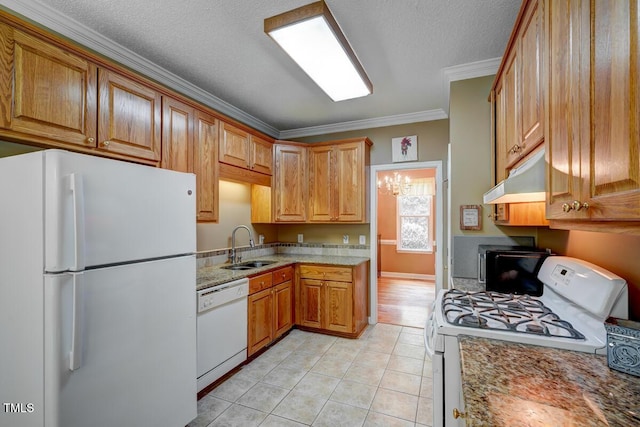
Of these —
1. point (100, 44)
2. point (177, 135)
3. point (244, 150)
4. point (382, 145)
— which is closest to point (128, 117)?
point (177, 135)

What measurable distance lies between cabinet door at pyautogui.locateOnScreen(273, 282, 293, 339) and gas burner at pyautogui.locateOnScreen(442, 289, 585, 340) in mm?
1853

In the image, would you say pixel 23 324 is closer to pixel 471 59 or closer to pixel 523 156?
pixel 523 156

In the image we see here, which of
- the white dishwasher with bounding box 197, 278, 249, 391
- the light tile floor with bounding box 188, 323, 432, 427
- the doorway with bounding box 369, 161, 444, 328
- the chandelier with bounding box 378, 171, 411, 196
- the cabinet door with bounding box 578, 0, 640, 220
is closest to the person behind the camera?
the cabinet door with bounding box 578, 0, 640, 220

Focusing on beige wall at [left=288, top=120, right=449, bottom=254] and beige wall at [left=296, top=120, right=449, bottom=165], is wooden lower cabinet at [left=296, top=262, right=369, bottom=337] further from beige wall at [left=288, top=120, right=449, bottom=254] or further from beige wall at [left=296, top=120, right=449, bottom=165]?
beige wall at [left=296, top=120, right=449, bottom=165]

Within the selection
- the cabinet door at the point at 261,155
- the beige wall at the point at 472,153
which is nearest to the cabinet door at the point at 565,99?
the beige wall at the point at 472,153

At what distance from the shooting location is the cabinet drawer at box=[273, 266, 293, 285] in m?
3.13

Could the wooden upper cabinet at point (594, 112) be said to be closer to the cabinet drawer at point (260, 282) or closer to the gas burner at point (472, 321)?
the gas burner at point (472, 321)

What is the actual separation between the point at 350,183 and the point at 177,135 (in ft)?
6.58

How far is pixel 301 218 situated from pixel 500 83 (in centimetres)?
251

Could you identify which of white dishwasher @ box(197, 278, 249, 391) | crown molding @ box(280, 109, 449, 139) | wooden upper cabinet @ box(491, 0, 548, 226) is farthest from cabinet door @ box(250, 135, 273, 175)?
wooden upper cabinet @ box(491, 0, 548, 226)

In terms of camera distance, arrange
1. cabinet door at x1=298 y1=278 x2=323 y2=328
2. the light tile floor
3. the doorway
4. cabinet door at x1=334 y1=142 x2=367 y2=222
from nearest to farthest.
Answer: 1. the light tile floor
2. cabinet door at x1=298 y1=278 x2=323 y2=328
3. cabinet door at x1=334 y1=142 x2=367 y2=222
4. the doorway

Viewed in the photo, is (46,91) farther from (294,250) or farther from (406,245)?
(406,245)

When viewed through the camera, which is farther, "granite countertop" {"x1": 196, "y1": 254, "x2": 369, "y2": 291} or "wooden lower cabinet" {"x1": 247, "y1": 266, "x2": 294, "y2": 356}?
"wooden lower cabinet" {"x1": 247, "y1": 266, "x2": 294, "y2": 356}

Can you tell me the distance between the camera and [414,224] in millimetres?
6656
